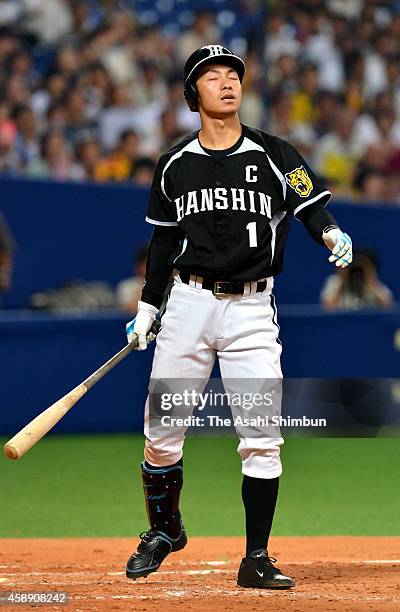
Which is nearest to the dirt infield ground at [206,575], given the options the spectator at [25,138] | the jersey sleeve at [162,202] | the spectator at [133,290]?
the jersey sleeve at [162,202]

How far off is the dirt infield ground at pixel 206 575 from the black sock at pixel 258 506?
209 mm

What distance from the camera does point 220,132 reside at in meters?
4.88

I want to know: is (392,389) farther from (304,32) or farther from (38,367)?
(304,32)

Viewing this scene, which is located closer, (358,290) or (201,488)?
(201,488)

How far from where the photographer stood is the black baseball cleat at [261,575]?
4.71 m

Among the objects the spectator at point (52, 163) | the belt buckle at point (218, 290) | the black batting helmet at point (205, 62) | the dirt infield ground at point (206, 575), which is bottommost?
the dirt infield ground at point (206, 575)

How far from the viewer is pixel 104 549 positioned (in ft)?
19.6

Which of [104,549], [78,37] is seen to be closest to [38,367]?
[104,549]

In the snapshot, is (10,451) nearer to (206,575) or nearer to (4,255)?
(206,575)

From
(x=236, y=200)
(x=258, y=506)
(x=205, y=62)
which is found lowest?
(x=258, y=506)

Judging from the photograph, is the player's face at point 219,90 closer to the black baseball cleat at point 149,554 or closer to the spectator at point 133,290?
the black baseball cleat at point 149,554

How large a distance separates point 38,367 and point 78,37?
4.30m

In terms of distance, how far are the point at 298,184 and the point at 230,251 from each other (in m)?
0.38

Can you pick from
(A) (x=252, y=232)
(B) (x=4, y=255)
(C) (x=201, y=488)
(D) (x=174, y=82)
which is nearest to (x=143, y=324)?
(A) (x=252, y=232)
